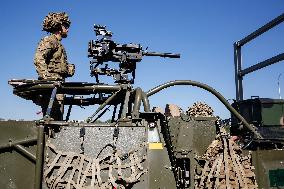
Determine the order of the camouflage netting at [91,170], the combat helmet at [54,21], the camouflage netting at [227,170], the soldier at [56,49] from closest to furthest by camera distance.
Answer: the camouflage netting at [91,170], the camouflage netting at [227,170], the soldier at [56,49], the combat helmet at [54,21]

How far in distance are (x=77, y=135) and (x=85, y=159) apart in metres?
0.30

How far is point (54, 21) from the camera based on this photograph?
550 centimetres

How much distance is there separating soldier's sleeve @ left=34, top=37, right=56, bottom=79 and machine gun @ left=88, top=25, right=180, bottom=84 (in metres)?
1.09

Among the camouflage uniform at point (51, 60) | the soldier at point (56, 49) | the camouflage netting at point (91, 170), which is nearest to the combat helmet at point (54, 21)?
the soldier at point (56, 49)

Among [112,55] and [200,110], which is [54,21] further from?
[200,110]

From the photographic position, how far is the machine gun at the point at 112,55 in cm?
612

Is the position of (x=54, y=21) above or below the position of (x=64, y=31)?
above

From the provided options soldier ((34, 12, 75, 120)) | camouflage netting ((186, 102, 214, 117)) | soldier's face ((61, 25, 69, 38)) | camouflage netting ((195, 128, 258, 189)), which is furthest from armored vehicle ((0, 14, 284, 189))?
camouflage netting ((186, 102, 214, 117))

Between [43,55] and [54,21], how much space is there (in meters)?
0.93

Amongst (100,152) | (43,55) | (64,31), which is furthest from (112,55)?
(100,152)

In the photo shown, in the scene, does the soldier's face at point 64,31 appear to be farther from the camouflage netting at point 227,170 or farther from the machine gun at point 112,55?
the camouflage netting at point 227,170

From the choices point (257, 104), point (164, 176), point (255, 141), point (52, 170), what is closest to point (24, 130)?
point (52, 170)

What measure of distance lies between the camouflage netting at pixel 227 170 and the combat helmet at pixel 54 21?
352 centimetres

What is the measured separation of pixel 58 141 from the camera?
3383 millimetres
